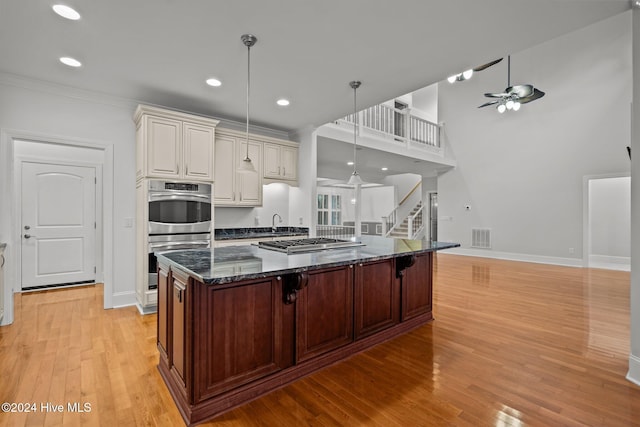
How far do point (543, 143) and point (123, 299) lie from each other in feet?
30.1

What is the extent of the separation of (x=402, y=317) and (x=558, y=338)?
151 cm

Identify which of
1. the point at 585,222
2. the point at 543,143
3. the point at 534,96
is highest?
the point at 534,96

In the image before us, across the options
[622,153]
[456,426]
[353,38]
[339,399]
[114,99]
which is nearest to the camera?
[456,426]

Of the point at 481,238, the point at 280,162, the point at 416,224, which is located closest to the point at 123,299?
the point at 280,162

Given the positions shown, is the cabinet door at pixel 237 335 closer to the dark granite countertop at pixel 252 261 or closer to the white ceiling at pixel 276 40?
the dark granite countertop at pixel 252 261

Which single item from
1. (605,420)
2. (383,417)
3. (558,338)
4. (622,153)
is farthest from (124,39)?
(622,153)

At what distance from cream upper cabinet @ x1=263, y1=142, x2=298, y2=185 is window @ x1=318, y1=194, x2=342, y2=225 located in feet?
20.8

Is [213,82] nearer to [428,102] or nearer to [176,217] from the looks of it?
[176,217]

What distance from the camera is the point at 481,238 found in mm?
8328

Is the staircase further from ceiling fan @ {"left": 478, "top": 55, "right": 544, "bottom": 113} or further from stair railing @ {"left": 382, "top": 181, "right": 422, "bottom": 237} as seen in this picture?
ceiling fan @ {"left": 478, "top": 55, "right": 544, "bottom": 113}

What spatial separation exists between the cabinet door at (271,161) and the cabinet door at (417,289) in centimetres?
274

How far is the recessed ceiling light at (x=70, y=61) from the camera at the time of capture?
288cm

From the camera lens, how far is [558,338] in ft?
9.68

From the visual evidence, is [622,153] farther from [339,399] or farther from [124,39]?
[124,39]
